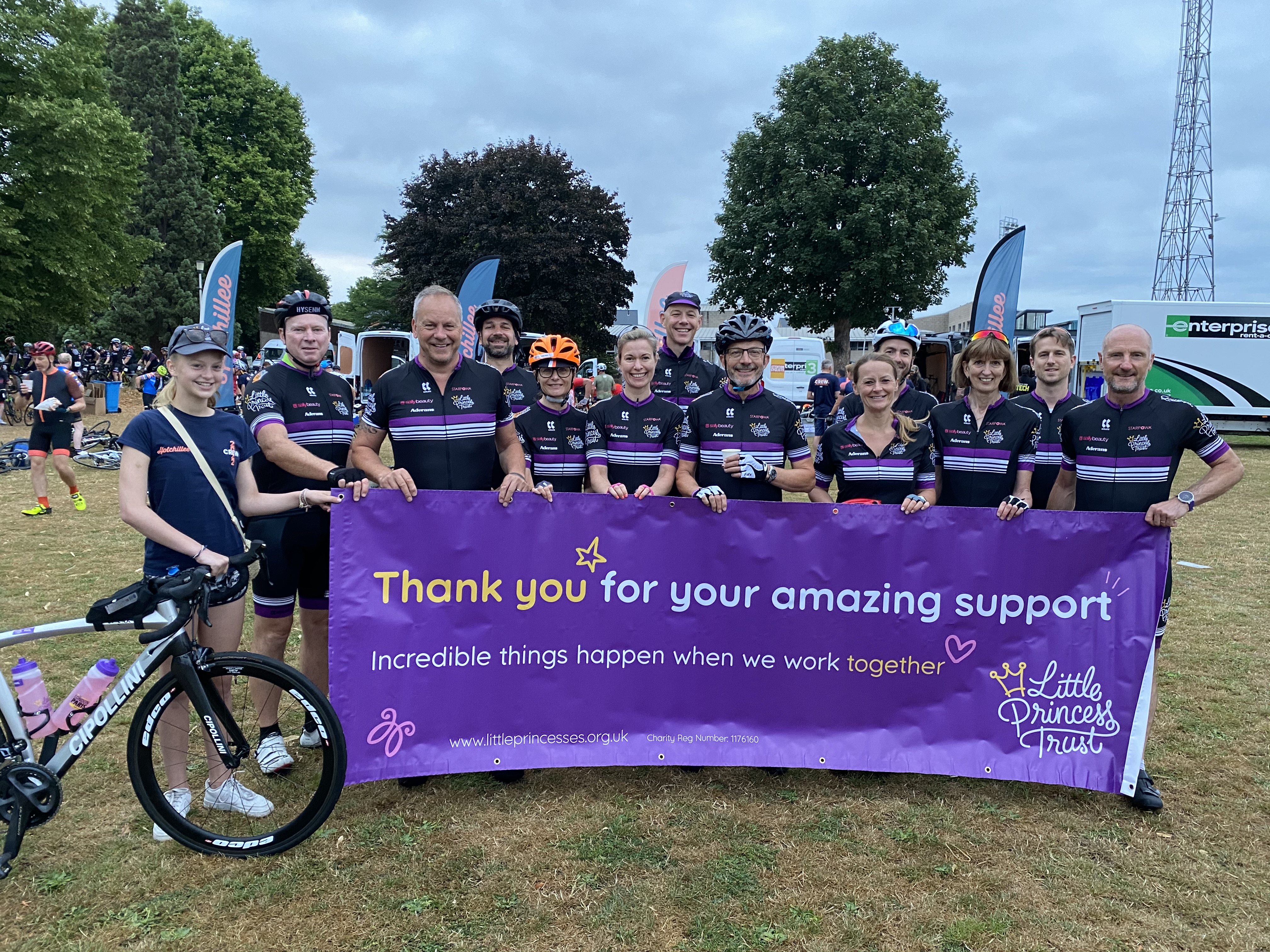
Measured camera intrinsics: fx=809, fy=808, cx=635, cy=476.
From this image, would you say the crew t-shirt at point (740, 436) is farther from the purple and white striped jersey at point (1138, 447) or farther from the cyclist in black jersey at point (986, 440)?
the purple and white striped jersey at point (1138, 447)

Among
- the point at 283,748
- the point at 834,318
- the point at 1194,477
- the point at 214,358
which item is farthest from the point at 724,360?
the point at 834,318

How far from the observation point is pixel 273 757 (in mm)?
4078

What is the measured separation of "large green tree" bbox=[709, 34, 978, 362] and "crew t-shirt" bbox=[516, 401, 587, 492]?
28.0 metres

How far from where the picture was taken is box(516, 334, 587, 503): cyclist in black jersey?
15.5 feet

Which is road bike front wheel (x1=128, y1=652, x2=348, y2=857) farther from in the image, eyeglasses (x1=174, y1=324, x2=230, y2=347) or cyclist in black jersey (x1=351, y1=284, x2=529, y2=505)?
eyeglasses (x1=174, y1=324, x2=230, y2=347)

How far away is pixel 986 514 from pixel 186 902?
3.81 m

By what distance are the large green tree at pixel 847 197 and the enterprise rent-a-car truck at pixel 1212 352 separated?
362 inches

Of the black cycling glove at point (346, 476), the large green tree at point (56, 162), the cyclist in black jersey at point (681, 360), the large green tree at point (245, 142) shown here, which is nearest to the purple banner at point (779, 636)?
the black cycling glove at point (346, 476)

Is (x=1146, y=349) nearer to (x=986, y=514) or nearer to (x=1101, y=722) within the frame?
(x=986, y=514)

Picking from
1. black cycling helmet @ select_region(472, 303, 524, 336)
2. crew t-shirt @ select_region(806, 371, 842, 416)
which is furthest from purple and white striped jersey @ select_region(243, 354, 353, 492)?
crew t-shirt @ select_region(806, 371, 842, 416)

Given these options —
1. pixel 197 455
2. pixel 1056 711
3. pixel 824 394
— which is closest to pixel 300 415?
pixel 197 455

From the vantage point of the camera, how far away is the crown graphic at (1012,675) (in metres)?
3.96

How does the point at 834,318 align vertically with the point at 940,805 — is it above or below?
above

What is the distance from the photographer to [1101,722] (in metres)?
3.95
